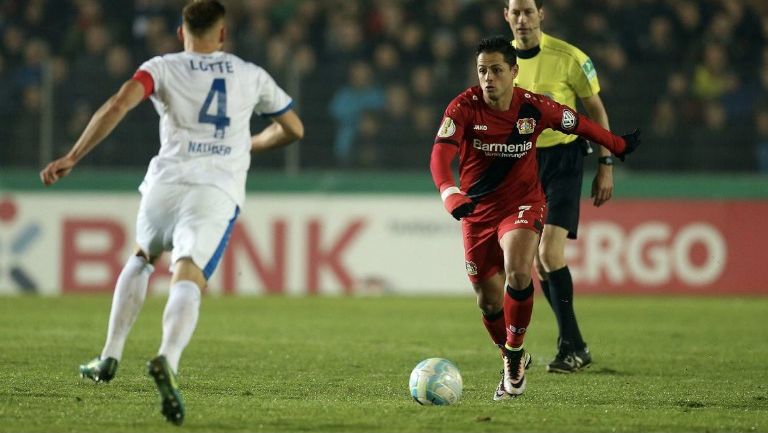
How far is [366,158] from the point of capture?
15984 mm

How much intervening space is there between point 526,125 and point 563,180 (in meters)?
1.48

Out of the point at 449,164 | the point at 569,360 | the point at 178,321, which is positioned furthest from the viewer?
the point at 569,360

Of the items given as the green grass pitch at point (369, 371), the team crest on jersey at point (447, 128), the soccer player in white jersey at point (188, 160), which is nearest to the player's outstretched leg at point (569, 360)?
the green grass pitch at point (369, 371)

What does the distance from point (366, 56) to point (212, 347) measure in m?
7.12

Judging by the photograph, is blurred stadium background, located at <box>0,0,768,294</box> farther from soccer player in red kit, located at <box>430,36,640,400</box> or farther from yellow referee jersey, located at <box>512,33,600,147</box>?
soccer player in red kit, located at <box>430,36,640,400</box>

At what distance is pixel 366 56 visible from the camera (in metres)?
16.3

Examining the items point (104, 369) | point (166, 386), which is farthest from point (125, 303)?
point (166, 386)

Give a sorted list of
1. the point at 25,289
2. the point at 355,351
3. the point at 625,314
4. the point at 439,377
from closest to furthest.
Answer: the point at 439,377 < the point at 355,351 < the point at 625,314 < the point at 25,289

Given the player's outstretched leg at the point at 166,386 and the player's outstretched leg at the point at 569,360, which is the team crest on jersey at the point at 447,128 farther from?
the player's outstretched leg at the point at 166,386

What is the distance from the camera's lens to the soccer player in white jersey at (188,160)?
239 inches

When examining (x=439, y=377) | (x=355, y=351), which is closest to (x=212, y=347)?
(x=355, y=351)

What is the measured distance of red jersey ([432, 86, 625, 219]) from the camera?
292 inches

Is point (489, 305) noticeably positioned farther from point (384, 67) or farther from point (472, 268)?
point (384, 67)

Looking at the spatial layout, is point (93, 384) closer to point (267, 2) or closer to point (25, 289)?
point (25, 289)
